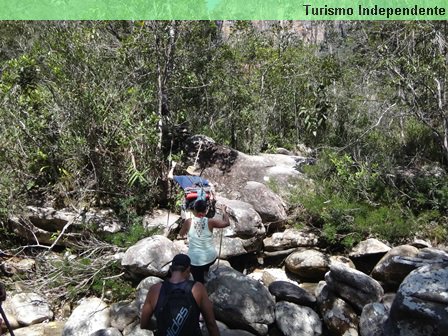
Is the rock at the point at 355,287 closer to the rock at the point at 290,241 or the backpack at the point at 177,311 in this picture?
the rock at the point at 290,241

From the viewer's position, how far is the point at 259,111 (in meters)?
12.9

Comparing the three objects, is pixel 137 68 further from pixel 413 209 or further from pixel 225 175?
pixel 413 209

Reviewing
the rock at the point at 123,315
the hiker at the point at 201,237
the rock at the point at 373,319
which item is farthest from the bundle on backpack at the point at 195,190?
the rock at the point at 373,319

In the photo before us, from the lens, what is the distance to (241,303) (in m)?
5.45

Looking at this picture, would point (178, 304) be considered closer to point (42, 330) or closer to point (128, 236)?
point (42, 330)

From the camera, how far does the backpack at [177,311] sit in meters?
3.12

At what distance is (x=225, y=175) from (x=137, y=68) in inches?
116

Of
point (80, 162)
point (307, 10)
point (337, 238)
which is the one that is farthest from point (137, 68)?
point (337, 238)

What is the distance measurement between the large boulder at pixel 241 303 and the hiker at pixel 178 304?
2.18 m

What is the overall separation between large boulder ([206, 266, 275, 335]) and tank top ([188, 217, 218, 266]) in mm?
1061

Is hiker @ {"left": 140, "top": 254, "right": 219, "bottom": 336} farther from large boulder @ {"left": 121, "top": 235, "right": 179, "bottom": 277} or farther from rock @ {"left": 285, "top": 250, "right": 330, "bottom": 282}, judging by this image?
rock @ {"left": 285, "top": 250, "right": 330, "bottom": 282}

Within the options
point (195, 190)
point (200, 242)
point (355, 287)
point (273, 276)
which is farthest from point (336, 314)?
point (195, 190)

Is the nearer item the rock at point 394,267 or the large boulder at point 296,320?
the large boulder at point 296,320

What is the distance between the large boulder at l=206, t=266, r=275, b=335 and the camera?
538 centimetres
